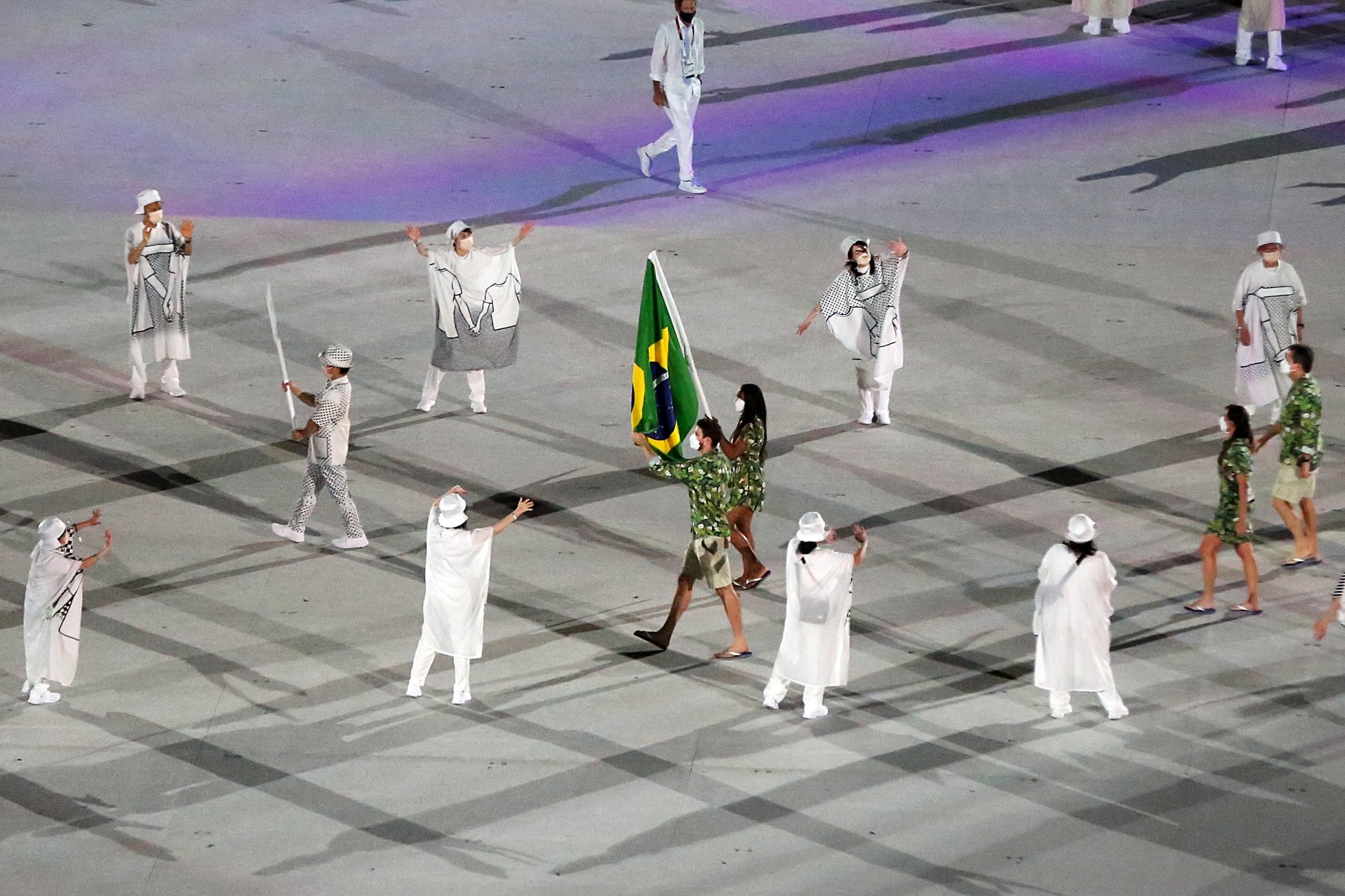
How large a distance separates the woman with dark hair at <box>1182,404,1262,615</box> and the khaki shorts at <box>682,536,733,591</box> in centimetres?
324

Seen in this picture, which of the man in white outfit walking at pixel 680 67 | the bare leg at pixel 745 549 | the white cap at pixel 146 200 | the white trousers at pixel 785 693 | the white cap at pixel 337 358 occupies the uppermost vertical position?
the man in white outfit walking at pixel 680 67

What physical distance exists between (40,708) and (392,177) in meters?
10.3

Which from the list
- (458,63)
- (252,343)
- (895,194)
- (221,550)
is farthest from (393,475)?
(458,63)

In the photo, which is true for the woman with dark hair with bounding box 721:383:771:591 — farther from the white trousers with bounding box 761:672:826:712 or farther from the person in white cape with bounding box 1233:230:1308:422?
the person in white cape with bounding box 1233:230:1308:422

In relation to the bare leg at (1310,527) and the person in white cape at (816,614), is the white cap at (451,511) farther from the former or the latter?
the bare leg at (1310,527)

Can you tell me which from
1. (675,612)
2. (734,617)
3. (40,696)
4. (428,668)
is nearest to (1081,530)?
(734,617)

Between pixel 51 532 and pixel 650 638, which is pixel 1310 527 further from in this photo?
pixel 51 532

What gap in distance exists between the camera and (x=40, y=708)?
13.4m

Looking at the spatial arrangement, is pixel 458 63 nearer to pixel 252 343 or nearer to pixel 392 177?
pixel 392 177

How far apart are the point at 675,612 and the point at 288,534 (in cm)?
322

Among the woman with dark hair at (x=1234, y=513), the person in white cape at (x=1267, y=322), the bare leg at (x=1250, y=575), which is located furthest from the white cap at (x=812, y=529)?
the person in white cape at (x=1267, y=322)

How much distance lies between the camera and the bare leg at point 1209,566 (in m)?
14.6

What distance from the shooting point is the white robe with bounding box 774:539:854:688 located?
13.2 m

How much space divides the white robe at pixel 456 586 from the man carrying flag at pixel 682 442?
132 cm
